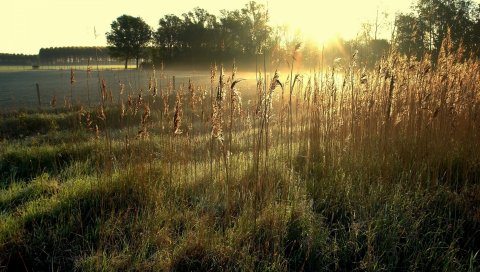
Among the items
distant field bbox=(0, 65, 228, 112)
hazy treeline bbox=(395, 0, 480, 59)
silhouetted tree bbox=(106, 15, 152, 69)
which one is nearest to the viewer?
hazy treeline bbox=(395, 0, 480, 59)

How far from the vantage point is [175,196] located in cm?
342

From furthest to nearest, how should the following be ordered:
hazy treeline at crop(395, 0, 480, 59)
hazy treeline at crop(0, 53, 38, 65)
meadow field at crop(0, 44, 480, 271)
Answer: hazy treeline at crop(0, 53, 38, 65), hazy treeline at crop(395, 0, 480, 59), meadow field at crop(0, 44, 480, 271)

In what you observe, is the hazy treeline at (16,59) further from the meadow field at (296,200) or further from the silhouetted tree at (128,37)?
the meadow field at (296,200)

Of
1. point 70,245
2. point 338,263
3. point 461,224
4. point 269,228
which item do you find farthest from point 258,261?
point 461,224

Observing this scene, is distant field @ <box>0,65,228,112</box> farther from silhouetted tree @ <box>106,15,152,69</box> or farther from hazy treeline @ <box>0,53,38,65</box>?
hazy treeline @ <box>0,53,38,65</box>

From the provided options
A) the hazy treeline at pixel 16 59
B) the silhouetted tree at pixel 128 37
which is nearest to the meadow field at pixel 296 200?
the silhouetted tree at pixel 128 37

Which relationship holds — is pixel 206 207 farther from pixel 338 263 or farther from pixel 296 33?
pixel 296 33

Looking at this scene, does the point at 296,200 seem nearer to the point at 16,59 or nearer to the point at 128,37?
the point at 128,37

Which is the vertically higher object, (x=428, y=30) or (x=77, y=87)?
(x=428, y=30)

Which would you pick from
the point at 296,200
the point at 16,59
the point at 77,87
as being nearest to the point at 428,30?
the point at 296,200

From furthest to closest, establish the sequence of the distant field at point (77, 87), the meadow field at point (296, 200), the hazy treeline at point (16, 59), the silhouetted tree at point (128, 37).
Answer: the hazy treeline at point (16, 59) < the silhouetted tree at point (128, 37) < the distant field at point (77, 87) < the meadow field at point (296, 200)

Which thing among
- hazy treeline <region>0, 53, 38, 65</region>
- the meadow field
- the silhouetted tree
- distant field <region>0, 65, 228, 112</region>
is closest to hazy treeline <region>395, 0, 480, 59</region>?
the meadow field

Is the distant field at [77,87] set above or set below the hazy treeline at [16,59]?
below

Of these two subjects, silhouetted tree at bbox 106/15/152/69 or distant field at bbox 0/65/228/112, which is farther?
silhouetted tree at bbox 106/15/152/69
